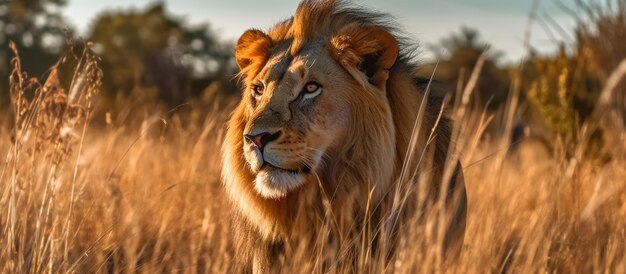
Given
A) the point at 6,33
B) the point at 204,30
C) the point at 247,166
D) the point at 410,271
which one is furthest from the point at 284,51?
the point at 204,30

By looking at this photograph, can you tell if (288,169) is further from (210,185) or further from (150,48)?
(150,48)

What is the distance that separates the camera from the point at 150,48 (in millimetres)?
27062

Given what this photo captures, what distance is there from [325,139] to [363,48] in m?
0.42

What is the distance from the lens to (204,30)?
38.0 meters

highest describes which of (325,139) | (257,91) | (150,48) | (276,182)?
(150,48)

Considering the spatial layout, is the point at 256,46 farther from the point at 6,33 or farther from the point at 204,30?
the point at 204,30

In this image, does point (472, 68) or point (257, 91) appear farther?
point (472, 68)

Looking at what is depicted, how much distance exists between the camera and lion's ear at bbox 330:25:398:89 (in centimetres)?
400

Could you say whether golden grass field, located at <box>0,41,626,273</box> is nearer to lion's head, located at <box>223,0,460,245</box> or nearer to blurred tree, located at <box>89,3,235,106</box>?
lion's head, located at <box>223,0,460,245</box>

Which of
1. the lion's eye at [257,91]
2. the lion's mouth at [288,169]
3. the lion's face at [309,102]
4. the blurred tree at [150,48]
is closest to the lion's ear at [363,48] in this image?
the lion's face at [309,102]

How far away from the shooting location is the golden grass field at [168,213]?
3.61 meters

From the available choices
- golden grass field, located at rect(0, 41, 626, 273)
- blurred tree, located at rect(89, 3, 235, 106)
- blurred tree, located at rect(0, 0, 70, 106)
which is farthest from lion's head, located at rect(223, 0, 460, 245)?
blurred tree, located at rect(0, 0, 70, 106)

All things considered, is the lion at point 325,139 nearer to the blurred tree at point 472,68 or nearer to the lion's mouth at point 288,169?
the lion's mouth at point 288,169

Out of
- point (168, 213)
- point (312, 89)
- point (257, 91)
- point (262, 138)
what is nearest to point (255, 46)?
point (257, 91)
